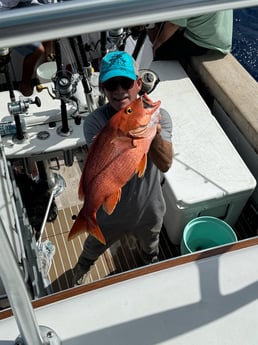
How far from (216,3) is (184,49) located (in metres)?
3.44

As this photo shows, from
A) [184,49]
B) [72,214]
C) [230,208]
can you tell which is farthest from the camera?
[184,49]

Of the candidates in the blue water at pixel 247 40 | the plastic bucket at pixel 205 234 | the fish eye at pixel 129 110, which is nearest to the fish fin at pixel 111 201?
the fish eye at pixel 129 110

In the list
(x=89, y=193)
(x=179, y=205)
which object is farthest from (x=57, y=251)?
(x=89, y=193)

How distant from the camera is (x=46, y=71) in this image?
3.69 m

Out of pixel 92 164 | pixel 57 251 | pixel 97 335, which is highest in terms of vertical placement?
pixel 92 164

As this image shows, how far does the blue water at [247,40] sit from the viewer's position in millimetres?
6609

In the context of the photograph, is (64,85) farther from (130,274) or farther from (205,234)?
(130,274)

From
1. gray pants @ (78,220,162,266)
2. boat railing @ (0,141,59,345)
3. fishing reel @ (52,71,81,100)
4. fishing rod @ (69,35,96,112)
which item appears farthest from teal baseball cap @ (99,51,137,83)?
boat railing @ (0,141,59,345)

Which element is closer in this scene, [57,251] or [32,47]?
[57,251]

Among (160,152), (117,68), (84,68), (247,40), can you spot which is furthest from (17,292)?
(247,40)

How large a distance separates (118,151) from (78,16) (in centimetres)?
100

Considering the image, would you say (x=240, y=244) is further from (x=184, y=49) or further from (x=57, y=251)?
(x=184, y=49)

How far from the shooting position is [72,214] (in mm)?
3541

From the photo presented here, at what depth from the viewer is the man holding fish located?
5.76 feet
